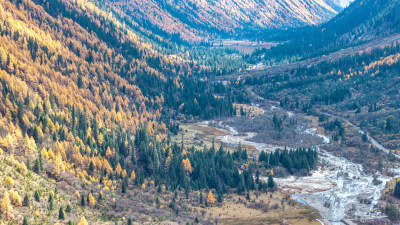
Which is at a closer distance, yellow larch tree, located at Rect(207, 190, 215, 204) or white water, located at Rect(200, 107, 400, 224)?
white water, located at Rect(200, 107, 400, 224)

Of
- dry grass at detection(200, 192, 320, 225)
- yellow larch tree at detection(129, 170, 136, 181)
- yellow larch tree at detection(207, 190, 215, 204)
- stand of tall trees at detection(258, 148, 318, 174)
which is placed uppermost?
stand of tall trees at detection(258, 148, 318, 174)

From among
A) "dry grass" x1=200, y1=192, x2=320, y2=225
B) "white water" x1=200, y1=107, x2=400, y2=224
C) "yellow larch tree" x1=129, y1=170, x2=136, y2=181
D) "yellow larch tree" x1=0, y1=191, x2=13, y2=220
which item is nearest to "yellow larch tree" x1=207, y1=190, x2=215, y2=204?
"dry grass" x1=200, y1=192, x2=320, y2=225

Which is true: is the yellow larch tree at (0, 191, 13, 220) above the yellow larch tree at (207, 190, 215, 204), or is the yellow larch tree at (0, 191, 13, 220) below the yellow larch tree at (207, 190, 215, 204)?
above

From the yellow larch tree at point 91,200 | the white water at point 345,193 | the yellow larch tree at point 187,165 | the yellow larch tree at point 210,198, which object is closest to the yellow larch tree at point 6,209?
the yellow larch tree at point 91,200

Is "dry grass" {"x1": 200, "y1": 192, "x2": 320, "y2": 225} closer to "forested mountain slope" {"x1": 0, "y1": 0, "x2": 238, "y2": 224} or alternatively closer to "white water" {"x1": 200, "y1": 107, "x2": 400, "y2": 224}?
"white water" {"x1": 200, "y1": 107, "x2": 400, "y2": 224}

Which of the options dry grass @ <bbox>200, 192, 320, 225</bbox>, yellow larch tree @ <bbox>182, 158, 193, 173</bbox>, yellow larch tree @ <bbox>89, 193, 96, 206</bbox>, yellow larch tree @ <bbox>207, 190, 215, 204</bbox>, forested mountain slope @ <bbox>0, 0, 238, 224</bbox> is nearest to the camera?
forested mountain slope @ <bbox>0, 0, 238, 224</bbox>

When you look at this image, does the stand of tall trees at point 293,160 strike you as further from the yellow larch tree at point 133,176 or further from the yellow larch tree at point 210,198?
the yellow larch tree at point 133,176

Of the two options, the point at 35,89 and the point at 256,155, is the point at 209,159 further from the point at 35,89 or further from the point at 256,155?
the point at 35,89

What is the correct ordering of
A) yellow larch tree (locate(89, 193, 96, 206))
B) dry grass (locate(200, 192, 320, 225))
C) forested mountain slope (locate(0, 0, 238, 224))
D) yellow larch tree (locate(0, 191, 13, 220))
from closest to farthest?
yellow larch tree (locate(0, 191, 13, 220))
forested mountain slope (locate(0, 0, 238, 224))
yellow larch tree (locate(89, 193, 96, 206))
dry grass (locate(200, 192, 320, 225))

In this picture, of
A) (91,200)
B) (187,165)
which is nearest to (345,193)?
(187,165)

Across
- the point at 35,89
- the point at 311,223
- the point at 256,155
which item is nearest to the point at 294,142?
the point at 256,155

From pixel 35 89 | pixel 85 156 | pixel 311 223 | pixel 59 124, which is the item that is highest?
pixel 35 89
